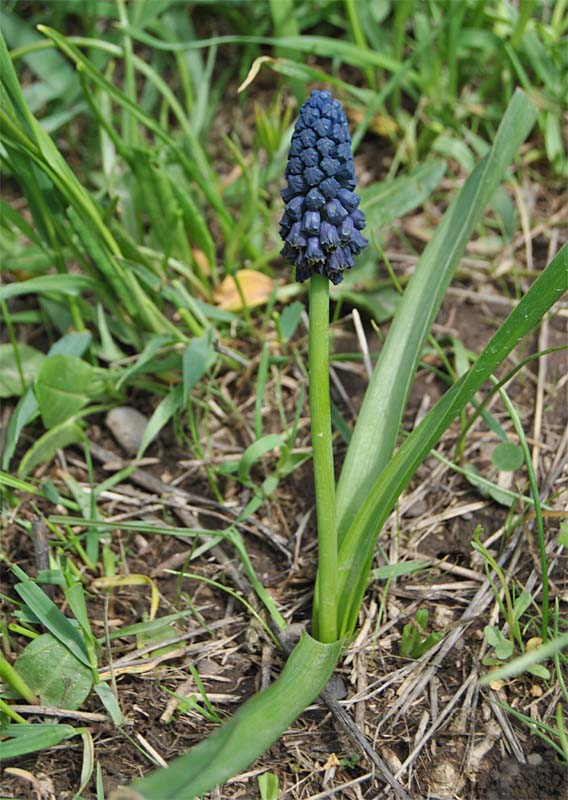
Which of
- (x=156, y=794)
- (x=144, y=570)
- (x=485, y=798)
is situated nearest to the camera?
(x=156, y=794)

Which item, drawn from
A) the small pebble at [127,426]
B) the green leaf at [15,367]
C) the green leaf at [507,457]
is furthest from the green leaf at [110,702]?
the green leaf at [507,457]

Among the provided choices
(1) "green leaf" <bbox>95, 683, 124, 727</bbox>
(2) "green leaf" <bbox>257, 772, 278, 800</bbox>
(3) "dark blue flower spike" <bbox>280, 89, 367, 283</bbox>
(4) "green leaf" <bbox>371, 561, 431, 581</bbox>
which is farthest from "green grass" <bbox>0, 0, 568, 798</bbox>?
(3) "dark blue flower spike" <bbox>280, 89, 367, 283</bbox>

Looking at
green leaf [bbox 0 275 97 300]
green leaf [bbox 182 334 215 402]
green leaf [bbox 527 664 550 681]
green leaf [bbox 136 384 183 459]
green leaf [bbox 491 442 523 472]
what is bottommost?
green leaf [bbox 527 664 550 681]

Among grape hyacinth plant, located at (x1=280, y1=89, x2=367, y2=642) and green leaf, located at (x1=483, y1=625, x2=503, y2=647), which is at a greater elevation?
grape hyacinth plant, located at (x1=280, y1=89, x2=367, y2=642)

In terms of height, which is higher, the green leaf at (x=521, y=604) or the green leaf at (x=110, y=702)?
the green leaf at (x=521, y=604)

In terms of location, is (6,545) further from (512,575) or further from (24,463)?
(512,575)

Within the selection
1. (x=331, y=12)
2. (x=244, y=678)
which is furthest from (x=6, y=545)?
(x=331, y=12)

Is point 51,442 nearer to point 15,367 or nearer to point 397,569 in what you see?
point 15,367

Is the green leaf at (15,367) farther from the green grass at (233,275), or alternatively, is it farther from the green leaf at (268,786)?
the green leaf at (268,786)

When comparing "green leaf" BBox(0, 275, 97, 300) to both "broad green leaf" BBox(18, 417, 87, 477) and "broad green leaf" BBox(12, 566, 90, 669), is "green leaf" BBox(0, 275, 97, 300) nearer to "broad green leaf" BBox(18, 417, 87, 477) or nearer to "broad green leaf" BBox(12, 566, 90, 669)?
"broad green leaf" BBox(18, 417, 87, 477)
